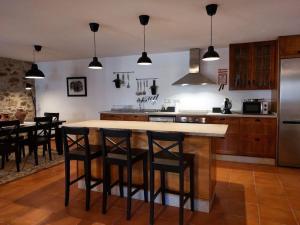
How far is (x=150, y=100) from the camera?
5.85 m

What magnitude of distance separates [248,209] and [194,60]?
11.2 feet

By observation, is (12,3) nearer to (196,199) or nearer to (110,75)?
(196,199)

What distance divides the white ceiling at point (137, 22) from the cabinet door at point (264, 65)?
299 mm

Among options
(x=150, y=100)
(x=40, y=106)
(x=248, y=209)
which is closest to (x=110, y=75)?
(x=150, y=100)

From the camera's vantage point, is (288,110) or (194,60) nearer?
(288,110)

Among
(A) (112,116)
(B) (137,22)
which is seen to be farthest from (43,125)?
(B) (137,22)

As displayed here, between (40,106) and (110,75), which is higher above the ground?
(110,75)

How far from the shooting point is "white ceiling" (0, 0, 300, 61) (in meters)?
2.65

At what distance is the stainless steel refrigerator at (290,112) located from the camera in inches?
158

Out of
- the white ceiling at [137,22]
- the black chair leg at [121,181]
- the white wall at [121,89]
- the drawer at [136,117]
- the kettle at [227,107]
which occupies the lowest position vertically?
the black chair leg at [121,181]

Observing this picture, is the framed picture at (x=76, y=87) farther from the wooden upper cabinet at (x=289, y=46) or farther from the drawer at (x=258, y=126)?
the wooden upper cabinet at (x=289, y=46)

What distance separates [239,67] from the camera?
15.5 ft

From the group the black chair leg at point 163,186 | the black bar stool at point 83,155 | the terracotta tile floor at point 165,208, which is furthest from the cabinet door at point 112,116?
the black chair leg at point 163,186

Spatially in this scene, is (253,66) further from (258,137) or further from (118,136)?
(118,136)
